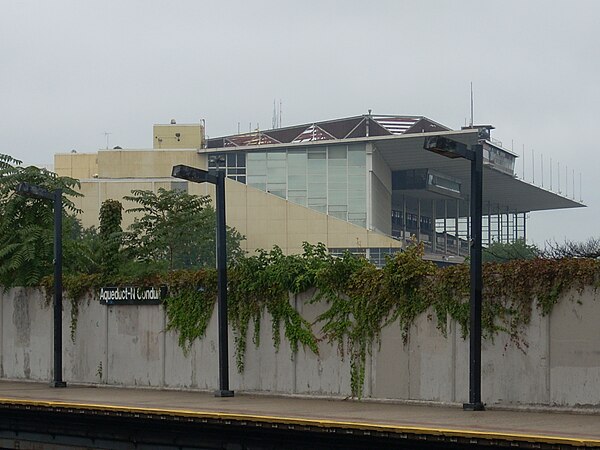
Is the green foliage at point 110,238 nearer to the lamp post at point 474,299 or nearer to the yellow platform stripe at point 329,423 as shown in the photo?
the yellow platform stripe at point 329,423

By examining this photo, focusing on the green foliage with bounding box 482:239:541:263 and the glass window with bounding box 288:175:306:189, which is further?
the glass window with bounding box 288:175:306:189

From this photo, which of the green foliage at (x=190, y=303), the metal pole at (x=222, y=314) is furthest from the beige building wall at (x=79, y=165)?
the metal pole at (x=222, y=314)

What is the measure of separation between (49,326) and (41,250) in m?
3.08

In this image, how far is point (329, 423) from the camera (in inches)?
720

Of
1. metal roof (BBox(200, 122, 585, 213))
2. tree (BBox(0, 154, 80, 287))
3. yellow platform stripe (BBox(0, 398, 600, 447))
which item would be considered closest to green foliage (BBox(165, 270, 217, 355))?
yellow platform stripe (BBox(0, 398, 600, 447))

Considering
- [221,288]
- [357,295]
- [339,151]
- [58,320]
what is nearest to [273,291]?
[221,288]

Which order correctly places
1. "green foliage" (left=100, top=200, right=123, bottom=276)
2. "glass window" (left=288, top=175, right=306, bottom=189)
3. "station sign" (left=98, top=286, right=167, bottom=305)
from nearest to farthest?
"station sign" (left=98, top=286, right=167, bottom=305)
"green foliage" (left=100, top=200, right=123, bottom=276)
"glass window" (left=288, top=175, right=306, bottom=189)

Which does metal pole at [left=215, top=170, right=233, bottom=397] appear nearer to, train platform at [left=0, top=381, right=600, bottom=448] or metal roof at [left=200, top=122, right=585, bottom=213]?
train platform at [left=0, top=381, right=600, bottom=448]

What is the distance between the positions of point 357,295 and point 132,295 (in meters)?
7.82

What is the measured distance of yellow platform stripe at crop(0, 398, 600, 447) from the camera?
15.4 m

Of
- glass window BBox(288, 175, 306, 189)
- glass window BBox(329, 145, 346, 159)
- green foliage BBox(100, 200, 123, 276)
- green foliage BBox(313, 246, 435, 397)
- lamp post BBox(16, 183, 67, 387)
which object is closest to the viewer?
green foliage BBox(313, 246, 435, 397)

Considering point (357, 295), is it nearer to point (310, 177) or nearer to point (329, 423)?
point (329, 423)

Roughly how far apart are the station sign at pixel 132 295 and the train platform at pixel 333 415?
2503 millimetres

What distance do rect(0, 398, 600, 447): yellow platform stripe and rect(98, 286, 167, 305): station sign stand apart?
19.9 ft
